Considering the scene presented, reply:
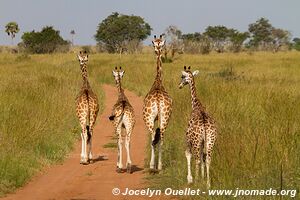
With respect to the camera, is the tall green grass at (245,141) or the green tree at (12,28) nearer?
the tall green grass at (245,141)

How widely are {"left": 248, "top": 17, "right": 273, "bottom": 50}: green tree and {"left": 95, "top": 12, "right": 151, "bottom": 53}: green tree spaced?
20.3m

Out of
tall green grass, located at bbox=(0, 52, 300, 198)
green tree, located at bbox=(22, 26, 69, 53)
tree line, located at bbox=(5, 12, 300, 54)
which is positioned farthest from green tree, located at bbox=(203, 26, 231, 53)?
tall green grass, located at bbox=(0, 52, 300, 198)

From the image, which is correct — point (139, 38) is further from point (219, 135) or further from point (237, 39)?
point (219, 135)

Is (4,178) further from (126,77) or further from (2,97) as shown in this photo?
(126,77)

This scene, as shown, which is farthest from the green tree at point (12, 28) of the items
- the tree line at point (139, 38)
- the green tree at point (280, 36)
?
the green tree at point (280, 36)

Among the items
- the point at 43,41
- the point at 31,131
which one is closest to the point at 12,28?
the point at 43,41

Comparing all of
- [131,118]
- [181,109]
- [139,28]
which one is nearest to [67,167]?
[131,118]

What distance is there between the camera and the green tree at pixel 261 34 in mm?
95000

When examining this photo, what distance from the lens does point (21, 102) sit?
1358cm

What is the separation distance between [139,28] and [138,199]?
270 ft

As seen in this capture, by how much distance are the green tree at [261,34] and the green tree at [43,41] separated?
37708mm

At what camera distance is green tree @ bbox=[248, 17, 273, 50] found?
95000 millimetres

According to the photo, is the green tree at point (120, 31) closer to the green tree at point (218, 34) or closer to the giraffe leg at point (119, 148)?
the green tree at point (218, 34)

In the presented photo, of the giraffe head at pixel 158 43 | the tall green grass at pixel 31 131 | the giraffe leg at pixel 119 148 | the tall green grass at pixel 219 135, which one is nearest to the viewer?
the tall green grass at pixel 219 135
